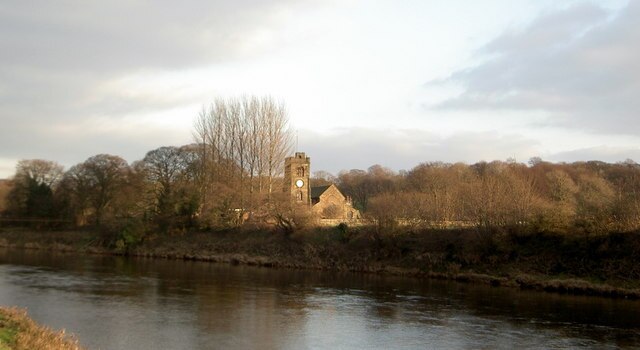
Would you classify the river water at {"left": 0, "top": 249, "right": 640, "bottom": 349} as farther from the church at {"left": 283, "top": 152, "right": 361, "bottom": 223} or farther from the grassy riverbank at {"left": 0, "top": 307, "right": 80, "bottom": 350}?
the church at {"left": 283, "top": 152, "right": 361, "bottom": 223}

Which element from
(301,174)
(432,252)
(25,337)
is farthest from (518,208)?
(301,174)

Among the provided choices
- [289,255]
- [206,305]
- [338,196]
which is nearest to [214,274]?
[289,255]

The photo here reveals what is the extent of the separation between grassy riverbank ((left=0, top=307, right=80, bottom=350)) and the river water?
1673 mm

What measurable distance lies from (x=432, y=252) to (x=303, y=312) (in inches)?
739

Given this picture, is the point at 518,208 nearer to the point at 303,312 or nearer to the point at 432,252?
the point at 432,252

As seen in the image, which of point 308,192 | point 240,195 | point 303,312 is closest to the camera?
point 303,312

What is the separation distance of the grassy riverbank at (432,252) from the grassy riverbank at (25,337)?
25.8 metres

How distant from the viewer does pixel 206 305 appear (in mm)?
22219

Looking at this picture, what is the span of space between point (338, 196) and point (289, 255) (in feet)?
118

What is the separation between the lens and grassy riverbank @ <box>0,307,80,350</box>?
1106cm

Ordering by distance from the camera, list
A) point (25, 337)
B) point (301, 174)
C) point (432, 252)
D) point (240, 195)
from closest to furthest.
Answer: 1. point (25, 337)
2. point (432, 252)
3. point (240, 195)
4. point (301, 174)

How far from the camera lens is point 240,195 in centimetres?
5309

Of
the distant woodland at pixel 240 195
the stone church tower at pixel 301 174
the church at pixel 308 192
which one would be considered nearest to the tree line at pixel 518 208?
the distant woodland at pixel 240 195

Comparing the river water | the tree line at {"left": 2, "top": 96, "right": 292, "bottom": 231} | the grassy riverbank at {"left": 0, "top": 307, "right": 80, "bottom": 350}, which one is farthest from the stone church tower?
the grassy riverbank at {"left": 0, "top": 307, "right": 80, "bottom": 350}
